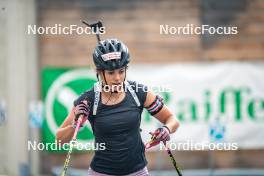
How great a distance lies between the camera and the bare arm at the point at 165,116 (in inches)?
181

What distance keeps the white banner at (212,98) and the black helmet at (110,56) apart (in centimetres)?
590

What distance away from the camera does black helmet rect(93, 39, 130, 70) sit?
4469 millimetres

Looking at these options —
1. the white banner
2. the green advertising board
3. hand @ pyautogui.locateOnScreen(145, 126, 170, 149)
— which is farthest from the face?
the green advertising board

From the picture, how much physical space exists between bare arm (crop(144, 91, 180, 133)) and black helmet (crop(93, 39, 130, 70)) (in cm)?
31

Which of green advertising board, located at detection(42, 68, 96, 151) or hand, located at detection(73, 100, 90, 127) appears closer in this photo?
hand, located at detection(73, 100, 90, 127)

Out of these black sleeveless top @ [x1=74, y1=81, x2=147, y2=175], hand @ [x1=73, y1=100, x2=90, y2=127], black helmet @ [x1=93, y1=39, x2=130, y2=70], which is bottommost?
black sleeveless top @ [x1=74, y1=81, x2=147, y2=175]

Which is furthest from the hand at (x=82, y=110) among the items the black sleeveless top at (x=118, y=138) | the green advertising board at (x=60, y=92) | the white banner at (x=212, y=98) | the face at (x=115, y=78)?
the green advertising board at (x=60, y=92)

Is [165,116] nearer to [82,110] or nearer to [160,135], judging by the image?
[160,135]

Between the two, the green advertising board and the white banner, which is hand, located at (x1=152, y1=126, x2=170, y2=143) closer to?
the white banner

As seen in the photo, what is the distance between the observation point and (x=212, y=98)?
10680 millimetres

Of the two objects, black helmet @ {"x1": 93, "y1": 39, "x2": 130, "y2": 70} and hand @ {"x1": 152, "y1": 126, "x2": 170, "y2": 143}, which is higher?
black helmet @ {"x1": 93, "y1": 39, "x2": 130, "y2": 70}

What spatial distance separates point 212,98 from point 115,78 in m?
6.38

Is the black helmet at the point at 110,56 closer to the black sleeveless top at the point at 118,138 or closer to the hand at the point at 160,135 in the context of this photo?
the black sleeveless top at the point at 118,138

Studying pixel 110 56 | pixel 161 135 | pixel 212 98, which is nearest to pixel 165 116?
pixel 161 135
